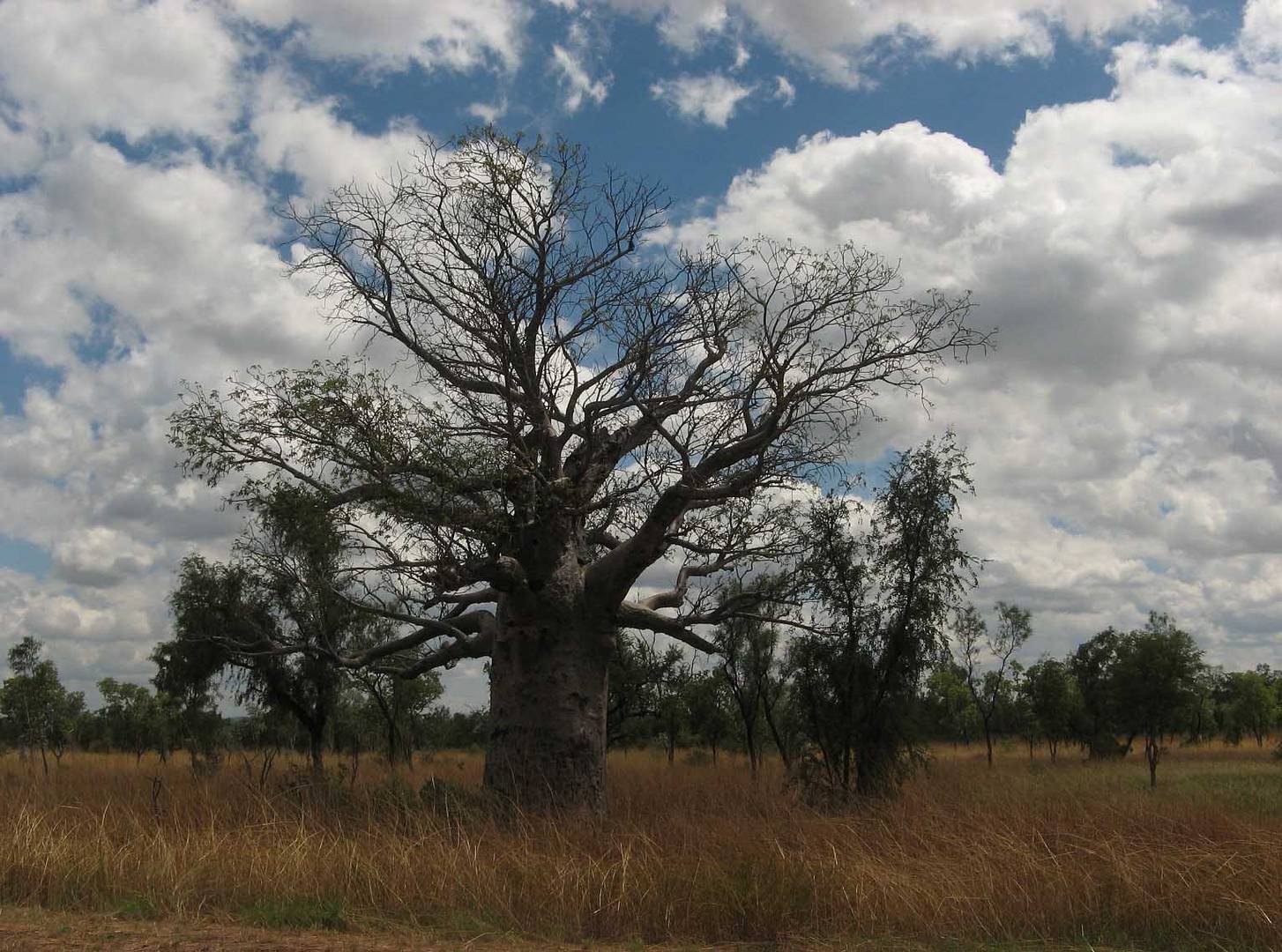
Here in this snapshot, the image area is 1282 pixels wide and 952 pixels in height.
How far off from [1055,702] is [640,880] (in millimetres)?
32574

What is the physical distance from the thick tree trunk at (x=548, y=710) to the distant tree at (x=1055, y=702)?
28.1 m

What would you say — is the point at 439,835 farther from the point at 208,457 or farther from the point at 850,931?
the point at 208,457

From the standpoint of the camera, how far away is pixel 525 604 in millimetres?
11586

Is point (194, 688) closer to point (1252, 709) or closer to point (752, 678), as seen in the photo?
point (752, 678)

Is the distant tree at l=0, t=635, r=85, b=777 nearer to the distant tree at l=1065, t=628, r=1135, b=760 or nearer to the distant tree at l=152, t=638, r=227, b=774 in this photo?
the distant tree at l=152, t=638, r=227, b=774

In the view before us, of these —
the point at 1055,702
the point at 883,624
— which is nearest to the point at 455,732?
the point at 1055,702

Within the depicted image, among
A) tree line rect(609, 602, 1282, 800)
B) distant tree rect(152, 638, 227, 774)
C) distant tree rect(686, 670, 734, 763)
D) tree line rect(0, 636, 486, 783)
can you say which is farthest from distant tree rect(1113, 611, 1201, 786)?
distant tree rect(152, 638, 227, 774)

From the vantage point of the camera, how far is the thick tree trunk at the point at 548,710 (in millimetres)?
11129

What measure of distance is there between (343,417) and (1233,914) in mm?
8736

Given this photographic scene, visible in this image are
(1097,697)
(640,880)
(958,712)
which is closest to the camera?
(640,880)

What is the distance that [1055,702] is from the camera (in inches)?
1409

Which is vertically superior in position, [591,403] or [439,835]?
[591,403]

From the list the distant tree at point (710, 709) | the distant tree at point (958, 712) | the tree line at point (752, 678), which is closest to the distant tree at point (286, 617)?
the tree line at point (752, 678)

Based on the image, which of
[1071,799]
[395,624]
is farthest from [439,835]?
[395,624]
